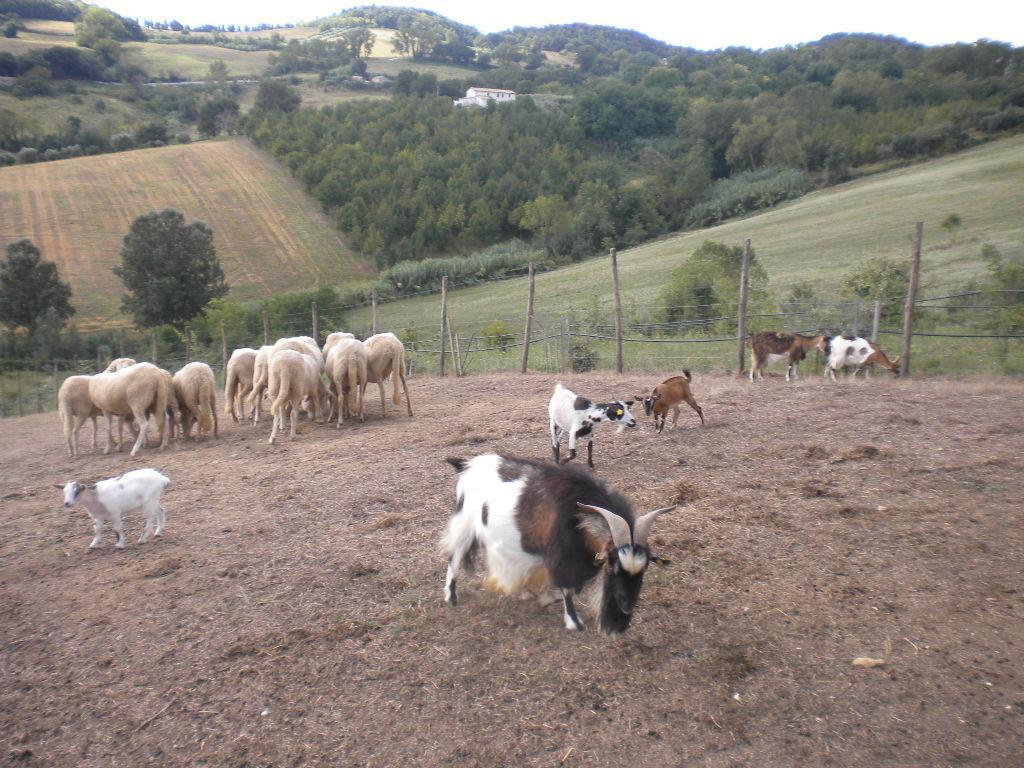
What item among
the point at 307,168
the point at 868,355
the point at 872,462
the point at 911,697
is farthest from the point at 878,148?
the point at 911,697

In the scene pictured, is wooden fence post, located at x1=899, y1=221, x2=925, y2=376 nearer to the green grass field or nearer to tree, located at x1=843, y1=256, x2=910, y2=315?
the green grass field

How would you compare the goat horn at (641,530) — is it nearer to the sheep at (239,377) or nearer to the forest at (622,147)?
the sheep at (239,377)

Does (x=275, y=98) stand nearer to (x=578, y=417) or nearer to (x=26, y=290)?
(x=26, y=290)

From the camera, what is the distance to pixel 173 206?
49250 millimetres

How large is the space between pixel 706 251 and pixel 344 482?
1853cm

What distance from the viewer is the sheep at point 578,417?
25.8ft

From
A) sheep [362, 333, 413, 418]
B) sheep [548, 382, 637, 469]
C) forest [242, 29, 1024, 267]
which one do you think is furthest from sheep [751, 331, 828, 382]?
forest [242, 29, 1024, 267]

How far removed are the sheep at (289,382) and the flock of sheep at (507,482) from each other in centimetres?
2

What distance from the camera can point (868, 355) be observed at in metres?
12.3

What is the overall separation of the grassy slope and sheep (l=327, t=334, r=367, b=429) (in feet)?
34.8

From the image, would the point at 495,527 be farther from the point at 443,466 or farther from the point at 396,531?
the point at 443,466

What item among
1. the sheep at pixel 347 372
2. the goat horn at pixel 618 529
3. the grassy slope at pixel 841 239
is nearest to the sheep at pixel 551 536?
the goat horn at pixel 618 529

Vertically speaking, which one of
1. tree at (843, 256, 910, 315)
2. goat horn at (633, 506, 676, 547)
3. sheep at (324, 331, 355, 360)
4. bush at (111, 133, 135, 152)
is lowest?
sheep at (324, 331, 355, 360)

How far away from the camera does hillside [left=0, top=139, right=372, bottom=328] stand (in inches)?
1619
